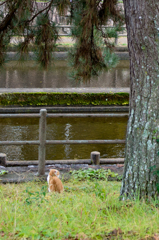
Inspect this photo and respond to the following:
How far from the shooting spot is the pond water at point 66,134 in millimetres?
6031

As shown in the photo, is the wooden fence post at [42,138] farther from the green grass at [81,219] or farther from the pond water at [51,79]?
the pond water at [51,79]

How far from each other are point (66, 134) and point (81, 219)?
186 inches

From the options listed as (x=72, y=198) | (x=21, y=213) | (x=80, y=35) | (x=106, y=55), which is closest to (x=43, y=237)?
(x=21, y=213)

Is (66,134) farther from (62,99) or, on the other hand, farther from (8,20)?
(8,20)

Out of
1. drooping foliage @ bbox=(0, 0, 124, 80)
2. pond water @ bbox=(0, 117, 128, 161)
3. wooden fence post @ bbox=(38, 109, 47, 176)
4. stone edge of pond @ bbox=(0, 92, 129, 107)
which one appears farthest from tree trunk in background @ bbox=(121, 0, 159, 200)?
stone edge of pond @ bbox=(0, 92, 129, 107)

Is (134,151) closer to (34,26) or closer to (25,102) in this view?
(34,26)

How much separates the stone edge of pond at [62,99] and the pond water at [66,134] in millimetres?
604

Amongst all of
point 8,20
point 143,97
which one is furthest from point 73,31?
point 143,97

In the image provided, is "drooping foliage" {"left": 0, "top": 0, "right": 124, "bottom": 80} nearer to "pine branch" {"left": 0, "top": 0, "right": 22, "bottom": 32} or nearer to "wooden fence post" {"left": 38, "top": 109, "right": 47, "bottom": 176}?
"pine branch" {"left": 0, "top": 0, "right": 22, "bottom": 32}

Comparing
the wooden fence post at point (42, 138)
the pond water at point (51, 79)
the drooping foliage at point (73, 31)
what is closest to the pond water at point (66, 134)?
the drooping foliage at point (73, 31)

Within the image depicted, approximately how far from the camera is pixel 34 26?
4.87 m

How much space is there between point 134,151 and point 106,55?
3.01 meters

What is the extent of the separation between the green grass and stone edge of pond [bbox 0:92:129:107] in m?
5.56

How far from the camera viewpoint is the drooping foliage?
4.68 meters
